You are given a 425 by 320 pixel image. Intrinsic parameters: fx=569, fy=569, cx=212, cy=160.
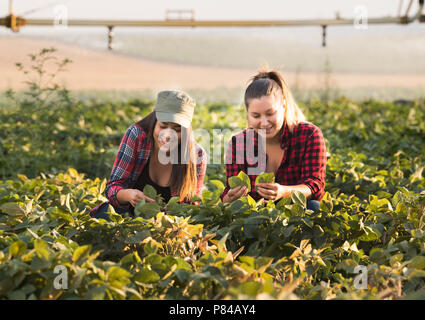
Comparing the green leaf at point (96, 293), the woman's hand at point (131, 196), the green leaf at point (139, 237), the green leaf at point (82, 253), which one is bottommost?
the green leaf at point (96, 293)

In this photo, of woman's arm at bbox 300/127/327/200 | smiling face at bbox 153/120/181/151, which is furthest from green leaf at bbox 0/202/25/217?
woman's arm at bbox 300/127/327/200

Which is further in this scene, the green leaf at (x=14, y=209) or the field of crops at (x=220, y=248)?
the green leaf at (x=14, y=209)

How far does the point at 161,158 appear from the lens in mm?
3244

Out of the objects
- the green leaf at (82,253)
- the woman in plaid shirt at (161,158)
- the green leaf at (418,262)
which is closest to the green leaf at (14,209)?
the woman in plaid shirt at (161,158)

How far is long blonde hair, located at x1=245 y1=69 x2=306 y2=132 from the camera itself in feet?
9.91

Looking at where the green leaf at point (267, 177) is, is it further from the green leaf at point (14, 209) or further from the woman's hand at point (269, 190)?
the green leaf at point (14, 209)

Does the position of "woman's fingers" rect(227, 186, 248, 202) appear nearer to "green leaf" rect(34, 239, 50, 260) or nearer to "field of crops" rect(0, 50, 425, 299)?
"field of crops" rect(0, 50, 425, 299)

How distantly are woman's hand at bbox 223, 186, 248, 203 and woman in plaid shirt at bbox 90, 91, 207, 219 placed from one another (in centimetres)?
45

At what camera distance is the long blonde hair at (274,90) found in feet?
9.91

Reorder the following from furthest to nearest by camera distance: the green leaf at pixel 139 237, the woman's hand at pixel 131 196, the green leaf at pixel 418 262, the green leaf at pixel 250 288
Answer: the woman's hand at pixel 131 196 → the green leaf at pixel 139 237 → the green leaf at pixel 418 262 → the green leaf at pixel 250 288

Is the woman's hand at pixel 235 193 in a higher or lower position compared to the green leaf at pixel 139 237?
higher
